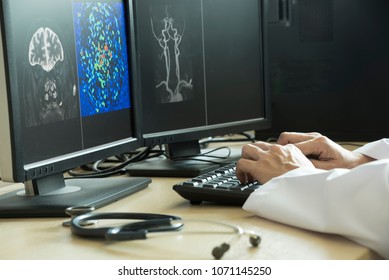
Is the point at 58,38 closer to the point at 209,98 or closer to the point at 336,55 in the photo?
the point at 209,98

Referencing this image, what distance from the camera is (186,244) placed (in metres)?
0.91

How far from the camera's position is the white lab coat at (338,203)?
0.93m

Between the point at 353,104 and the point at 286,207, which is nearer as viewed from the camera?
the point at 286,207

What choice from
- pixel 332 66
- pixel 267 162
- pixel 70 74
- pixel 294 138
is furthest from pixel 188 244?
pixel 332 66

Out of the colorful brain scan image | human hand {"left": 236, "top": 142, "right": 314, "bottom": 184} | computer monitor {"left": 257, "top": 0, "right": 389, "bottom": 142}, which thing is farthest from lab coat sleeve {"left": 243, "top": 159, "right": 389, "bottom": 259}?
computer monitor {"left": 257, "top": 0, "right": 389, "bottom": 142}

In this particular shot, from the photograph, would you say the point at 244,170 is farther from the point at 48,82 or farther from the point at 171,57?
the point at 171,57

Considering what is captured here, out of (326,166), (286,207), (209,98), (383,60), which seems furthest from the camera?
(383,60)

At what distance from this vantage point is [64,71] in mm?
1192

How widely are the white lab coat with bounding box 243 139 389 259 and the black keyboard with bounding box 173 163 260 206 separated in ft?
0.25

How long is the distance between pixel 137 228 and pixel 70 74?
1.29 feet
